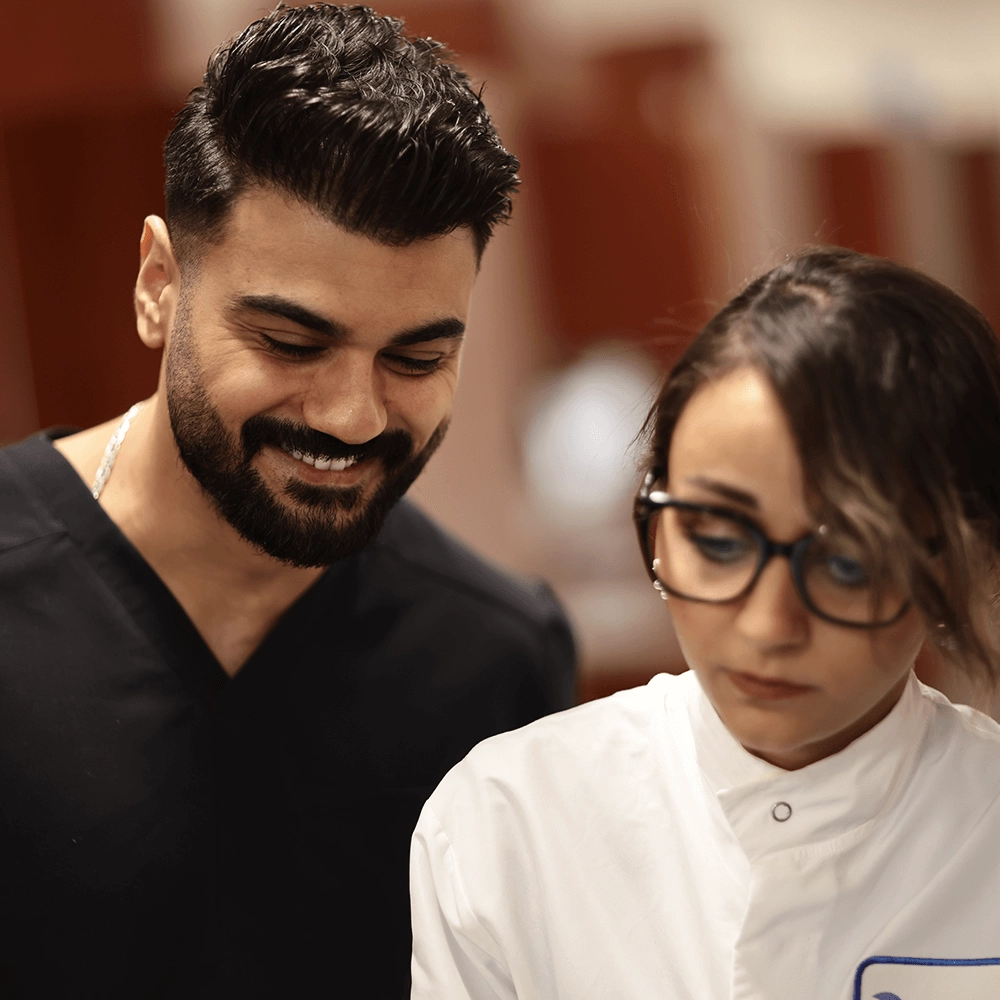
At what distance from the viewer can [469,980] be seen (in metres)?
0.79

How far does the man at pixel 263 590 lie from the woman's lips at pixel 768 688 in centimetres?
40

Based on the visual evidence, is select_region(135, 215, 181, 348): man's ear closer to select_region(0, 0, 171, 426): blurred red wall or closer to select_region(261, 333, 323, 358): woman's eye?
select_region(261, 333, 323, 358): woman's eye

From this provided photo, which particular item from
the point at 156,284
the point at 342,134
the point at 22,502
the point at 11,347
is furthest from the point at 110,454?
the point at 11,347

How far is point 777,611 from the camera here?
667 mm

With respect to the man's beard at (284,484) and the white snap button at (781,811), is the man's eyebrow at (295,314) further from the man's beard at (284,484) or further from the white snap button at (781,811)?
the white snap button at (781,811)

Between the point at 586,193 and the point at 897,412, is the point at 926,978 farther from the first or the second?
the point at 586,193

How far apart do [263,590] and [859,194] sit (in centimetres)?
115

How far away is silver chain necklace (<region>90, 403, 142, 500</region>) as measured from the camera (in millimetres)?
1209

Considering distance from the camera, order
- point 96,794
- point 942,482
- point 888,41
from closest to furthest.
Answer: point 942,482
point 96,794
point 888,41

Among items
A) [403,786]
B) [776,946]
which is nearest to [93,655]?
[403,786]

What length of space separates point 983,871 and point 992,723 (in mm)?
111

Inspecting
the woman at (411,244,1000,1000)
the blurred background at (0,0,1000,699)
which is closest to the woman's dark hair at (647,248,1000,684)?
the woman at (411,244,1000,1000)

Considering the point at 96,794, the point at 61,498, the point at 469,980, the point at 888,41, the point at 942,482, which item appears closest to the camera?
the point at 942,482

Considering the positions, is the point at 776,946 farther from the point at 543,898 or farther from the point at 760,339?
the point at 760,339
